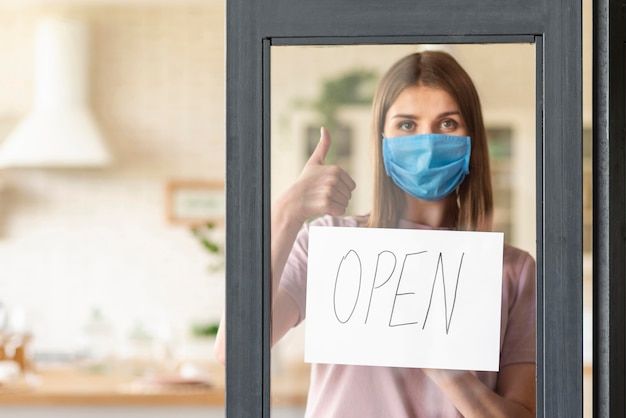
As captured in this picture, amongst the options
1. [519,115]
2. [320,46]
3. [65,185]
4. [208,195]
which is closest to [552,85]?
[519,115]

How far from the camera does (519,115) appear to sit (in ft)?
2.31

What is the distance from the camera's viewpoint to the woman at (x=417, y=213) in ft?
2.30

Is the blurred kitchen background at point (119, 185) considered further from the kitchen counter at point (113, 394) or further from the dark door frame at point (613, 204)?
the dark door frame at point (613, 204)

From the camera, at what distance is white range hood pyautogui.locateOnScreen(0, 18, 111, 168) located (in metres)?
4.01

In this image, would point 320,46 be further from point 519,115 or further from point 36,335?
point 36,335

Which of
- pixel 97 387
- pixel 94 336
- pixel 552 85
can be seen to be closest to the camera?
pixel 552 85

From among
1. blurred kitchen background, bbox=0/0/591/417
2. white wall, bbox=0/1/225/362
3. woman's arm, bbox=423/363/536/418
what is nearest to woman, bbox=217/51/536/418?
woman's arm, bbox=423/363/536/418

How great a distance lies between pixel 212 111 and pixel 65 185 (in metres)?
0.93

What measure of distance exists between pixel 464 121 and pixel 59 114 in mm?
3712

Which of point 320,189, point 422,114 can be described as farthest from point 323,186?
point 422,114

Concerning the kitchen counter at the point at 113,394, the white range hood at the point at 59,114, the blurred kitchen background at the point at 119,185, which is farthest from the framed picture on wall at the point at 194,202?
the kitchen counter at the point at 113,394

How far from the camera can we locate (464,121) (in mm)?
706

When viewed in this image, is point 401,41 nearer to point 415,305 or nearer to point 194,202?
point 415,305

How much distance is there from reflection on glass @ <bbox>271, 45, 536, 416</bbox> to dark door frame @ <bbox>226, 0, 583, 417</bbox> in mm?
11
